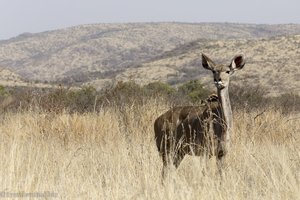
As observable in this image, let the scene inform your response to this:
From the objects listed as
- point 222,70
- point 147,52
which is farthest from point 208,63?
point 147,52

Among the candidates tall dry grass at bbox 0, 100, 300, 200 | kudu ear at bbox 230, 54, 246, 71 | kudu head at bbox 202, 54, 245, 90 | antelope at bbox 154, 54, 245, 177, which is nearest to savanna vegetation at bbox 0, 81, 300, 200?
tall dry grass at bbox 0, 100, 300, 200

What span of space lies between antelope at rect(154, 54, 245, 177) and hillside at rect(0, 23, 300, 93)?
36.3 metres

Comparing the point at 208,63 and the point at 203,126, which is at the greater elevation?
the point at 208,63

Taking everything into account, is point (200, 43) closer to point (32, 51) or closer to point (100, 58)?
point (100, 58)

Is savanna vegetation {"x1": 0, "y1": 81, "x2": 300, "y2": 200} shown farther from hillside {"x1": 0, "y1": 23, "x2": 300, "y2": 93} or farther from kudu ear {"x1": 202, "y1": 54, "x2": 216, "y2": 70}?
hillside {"x1": 0, "y1": 23, "x2": 300, "y2": 93}

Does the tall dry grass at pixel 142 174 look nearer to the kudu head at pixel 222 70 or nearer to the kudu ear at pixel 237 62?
the kudu head at pixel 222 70

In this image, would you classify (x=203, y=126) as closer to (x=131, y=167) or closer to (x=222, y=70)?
(x=222, y=70)

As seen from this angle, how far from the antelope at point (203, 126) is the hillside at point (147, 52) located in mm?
36268

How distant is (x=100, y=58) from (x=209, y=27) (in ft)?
132

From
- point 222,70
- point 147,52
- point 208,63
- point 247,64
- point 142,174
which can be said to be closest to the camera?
point 142,174

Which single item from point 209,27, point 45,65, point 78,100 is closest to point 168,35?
point 209,27

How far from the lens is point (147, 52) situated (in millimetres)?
117312

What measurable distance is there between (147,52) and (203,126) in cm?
11087

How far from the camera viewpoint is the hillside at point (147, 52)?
55.4m
